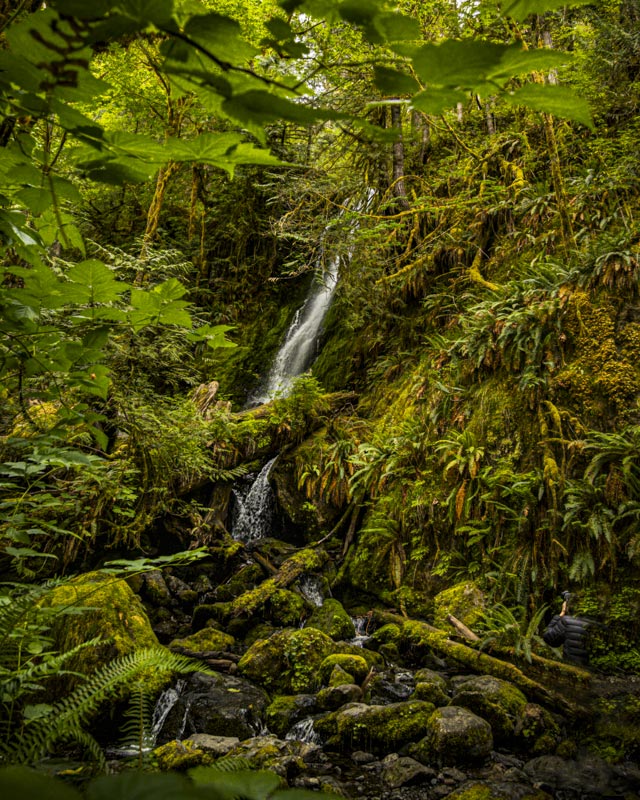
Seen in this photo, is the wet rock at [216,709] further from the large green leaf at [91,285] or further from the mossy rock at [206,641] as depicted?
the large green leaf at [91,285]

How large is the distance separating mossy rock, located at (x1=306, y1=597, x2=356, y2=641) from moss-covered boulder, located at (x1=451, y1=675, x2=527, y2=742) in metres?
Answer: 1.69

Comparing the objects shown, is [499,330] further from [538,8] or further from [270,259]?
[270,259]

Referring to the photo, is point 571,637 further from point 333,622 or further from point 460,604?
point 333,622

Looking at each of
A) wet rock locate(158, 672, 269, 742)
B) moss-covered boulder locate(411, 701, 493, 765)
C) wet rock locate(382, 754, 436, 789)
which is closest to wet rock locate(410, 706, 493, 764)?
Result: moss-covered boulder locate(411, 701, 493, 765)

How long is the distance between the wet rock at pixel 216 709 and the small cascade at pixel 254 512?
364cm

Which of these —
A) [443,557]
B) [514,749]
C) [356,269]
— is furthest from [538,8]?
[356,269]

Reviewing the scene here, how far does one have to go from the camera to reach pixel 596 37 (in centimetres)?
877

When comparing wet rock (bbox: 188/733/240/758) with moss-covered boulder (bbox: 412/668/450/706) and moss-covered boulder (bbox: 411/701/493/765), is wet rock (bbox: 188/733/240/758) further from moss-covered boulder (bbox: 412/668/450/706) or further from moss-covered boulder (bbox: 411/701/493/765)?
moss-covered boulder (bbox: 412/668/450/706)

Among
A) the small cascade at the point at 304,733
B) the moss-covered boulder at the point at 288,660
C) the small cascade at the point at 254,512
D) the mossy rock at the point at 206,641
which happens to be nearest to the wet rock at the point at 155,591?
→ the mossy rock at the point at 206,641

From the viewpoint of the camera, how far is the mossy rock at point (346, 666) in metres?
4.78

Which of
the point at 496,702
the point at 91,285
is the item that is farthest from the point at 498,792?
the point at 91,285

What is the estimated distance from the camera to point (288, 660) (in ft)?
16.3

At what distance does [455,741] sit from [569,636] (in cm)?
192

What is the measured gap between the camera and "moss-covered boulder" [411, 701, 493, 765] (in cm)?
362
